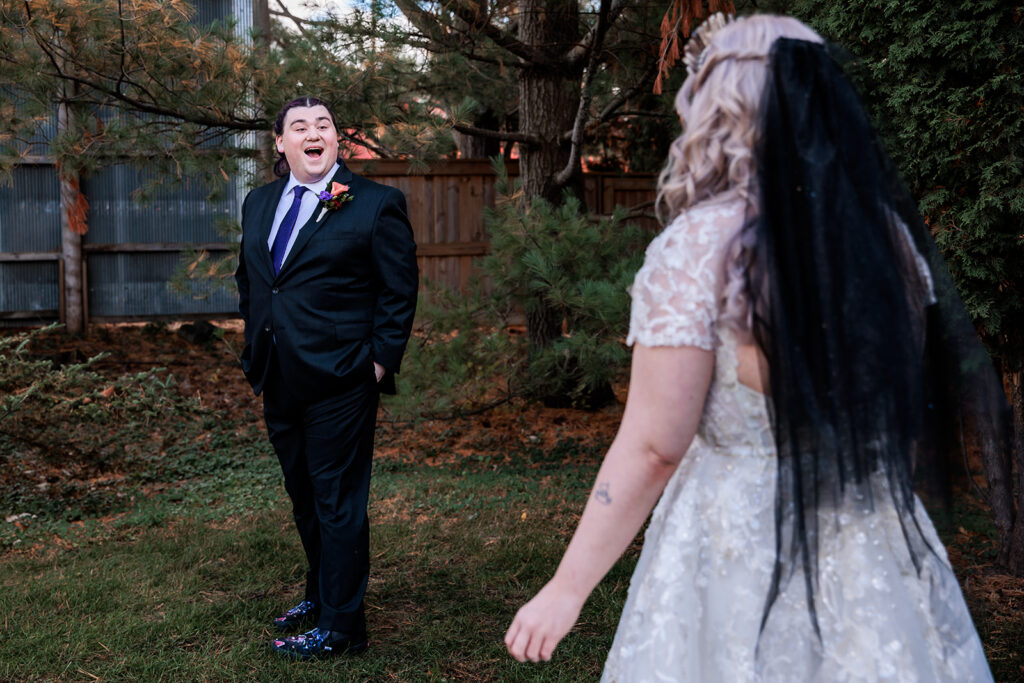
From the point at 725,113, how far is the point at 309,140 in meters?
2.34

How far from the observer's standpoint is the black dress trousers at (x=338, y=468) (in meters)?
3.54

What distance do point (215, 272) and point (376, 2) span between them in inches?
93.6

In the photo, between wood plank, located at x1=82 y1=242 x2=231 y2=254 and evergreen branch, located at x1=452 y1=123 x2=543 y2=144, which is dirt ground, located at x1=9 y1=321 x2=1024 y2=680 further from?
evergreen branch, located at x1=452 y1=123 x2=543 y2=144

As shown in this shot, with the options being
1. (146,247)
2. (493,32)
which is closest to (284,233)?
(493,32)

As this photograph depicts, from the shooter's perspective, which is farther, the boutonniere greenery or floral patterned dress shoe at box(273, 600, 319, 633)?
floral patterned dress shoe at box(273, 600, 319, 633)

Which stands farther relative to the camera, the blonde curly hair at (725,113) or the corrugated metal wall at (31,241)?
the corrugated metal wall at (31,241)

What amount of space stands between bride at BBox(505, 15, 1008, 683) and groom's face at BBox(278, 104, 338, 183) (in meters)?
2.17

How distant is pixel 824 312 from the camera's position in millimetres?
1526

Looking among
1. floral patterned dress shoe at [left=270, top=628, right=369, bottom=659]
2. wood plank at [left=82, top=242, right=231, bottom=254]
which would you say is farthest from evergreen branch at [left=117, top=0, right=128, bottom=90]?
wood plank at [left=82, top=242, right=231, bottom=254]

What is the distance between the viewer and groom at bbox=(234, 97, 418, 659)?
11.6ft

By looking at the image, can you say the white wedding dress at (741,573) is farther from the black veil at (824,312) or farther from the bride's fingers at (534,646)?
the bride's fingers at (534,646)

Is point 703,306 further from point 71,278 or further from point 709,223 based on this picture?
point 71,278

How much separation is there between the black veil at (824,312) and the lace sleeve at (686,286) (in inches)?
2.5

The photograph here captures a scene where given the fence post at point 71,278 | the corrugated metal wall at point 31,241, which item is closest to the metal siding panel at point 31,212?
the corrugated metal wall at point 31,241
